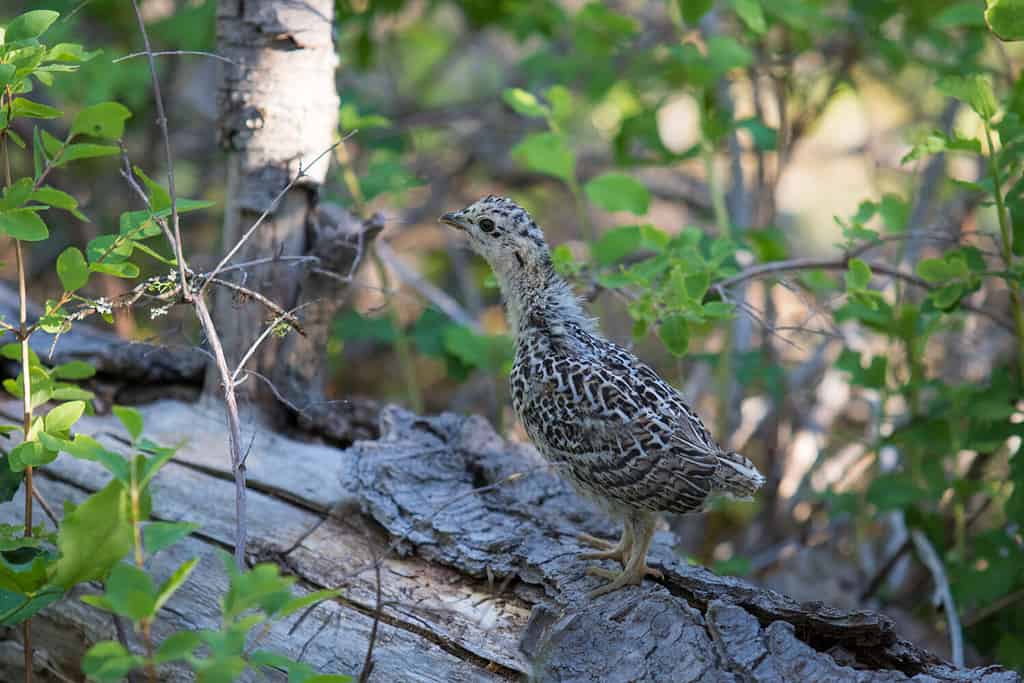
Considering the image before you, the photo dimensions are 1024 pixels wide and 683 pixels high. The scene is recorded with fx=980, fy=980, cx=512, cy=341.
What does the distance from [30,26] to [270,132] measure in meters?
1.24

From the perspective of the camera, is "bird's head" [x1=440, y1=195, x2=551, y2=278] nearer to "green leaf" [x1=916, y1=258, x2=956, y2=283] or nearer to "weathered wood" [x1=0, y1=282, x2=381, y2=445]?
"weathered wood" [x1=0, y1=282, x2=381, y2=445]

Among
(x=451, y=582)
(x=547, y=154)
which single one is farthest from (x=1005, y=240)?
(x=451, y=582)

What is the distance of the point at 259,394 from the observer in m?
4.43

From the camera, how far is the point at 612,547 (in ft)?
12.6

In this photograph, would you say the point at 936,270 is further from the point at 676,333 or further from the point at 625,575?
the point at 625,575

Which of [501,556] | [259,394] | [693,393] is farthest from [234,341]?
[693,393]

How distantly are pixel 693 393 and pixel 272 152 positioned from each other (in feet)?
11.5

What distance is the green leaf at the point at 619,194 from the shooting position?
175 inches

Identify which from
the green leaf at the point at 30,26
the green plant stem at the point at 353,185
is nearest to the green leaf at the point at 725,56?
the green plant stem at the point at 353,185

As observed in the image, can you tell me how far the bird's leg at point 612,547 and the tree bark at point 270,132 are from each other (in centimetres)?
161

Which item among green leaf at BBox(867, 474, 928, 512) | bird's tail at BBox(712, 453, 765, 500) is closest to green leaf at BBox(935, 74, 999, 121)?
bird's tail at BBox(712, 453, 765, 500)

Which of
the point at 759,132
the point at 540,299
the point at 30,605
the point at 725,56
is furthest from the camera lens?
the point at 759,132

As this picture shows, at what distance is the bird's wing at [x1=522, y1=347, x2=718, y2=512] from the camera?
3355 mm

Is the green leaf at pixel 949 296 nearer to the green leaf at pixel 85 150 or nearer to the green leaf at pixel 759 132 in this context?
the green leaf at pixel 759 132
